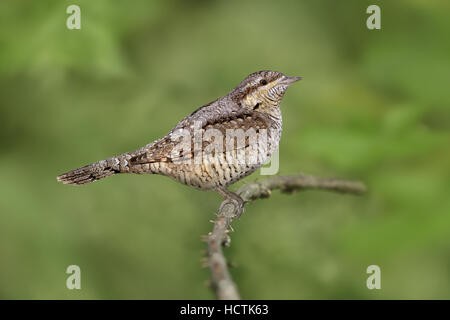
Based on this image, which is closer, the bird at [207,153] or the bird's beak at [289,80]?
the bird at [207,153]

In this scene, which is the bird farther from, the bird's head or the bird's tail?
the bird's head

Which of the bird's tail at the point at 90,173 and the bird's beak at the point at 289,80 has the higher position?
the bird's beak at the point at 289,80

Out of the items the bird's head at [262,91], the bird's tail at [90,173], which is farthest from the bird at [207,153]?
the bird's head at [262,91]

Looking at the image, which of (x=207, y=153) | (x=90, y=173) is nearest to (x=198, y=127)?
(x=207, y=153)

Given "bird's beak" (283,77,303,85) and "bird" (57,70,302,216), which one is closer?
"bird" (57,70,302,216)

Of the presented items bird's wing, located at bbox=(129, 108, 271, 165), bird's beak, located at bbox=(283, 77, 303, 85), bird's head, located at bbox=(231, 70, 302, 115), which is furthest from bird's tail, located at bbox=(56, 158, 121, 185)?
bird's beak, located at bbox=(283, 77, 303, 85)

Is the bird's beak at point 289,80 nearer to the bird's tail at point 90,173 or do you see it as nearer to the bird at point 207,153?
the bird at point 207,153

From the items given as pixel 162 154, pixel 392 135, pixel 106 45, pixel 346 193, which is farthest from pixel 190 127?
pixel 392 135
